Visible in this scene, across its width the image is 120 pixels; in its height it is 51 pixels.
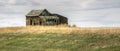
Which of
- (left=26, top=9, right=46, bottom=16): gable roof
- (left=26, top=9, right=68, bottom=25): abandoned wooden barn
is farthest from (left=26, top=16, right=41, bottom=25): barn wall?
(left=26, top=9, right=46, bottom=16): gable roof

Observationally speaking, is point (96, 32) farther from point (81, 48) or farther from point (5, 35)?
point (5, 35)

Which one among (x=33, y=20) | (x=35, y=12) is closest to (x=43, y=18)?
(x=33, y=20)

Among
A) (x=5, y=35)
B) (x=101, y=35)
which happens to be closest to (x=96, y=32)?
(x=101, y=35)

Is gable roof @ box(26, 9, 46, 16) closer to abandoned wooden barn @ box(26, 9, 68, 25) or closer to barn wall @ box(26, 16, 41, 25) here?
abandoned wooden barn @ box(26, 9, 68, 25)

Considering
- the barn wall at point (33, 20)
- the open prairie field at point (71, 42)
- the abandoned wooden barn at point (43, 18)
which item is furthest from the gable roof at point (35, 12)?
the open prairie field at point (71, 42)

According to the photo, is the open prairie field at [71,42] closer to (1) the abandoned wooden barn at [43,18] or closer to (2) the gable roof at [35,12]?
(1) the abandoned wooden barn at [43,18]

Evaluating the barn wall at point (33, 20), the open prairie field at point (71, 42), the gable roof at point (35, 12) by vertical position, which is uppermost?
the gable roof at point (35, 12)

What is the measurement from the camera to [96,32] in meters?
53.7

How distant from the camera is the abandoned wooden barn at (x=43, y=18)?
9106 cm

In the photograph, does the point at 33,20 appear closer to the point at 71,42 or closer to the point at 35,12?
the point at 35,12

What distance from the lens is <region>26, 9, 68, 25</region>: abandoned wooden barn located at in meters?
91.1

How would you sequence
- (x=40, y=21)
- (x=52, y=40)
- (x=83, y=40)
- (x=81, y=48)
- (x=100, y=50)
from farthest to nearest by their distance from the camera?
(x=40, y=21) < (x=52, y=40) < (x=83, y=40) < (x=81, y=48) < (x=100, y=50)

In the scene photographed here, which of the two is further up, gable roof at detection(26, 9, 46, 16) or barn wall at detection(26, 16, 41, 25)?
gable roof at detection(26, 9, 46, 16)

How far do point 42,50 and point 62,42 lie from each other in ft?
20.0
